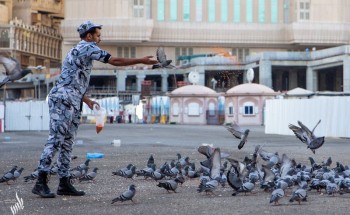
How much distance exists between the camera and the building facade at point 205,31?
4316 inches

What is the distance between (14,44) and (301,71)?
157 ft

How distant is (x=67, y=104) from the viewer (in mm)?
11359

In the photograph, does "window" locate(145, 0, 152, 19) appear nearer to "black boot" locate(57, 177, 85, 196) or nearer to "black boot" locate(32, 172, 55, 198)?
"black boot" locate(57, 177, 85, 196)

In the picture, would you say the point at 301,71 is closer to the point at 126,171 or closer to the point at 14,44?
the point at 14,44

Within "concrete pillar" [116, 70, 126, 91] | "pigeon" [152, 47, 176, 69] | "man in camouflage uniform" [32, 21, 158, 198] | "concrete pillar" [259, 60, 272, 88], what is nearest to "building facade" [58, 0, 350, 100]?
"concrete pillar" [116, 70, 126, 91]

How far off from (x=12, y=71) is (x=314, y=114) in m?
24.7

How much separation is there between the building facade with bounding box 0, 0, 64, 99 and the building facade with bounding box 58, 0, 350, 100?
33.1 ft

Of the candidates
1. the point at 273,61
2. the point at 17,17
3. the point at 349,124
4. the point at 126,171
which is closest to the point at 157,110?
the point at 273,61

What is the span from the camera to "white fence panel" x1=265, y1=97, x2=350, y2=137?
3516cm

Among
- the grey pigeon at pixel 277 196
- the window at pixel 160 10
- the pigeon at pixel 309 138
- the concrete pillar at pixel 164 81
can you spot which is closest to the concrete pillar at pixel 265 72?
the concrete pillar at pixel 164 81

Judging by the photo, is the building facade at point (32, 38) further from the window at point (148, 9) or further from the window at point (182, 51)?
the window at point (182, 51)

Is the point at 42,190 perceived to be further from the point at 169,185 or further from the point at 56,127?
the point at 169,185

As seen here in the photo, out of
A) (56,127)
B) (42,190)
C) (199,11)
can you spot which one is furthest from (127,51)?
(42,190)

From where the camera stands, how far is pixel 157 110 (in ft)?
247
